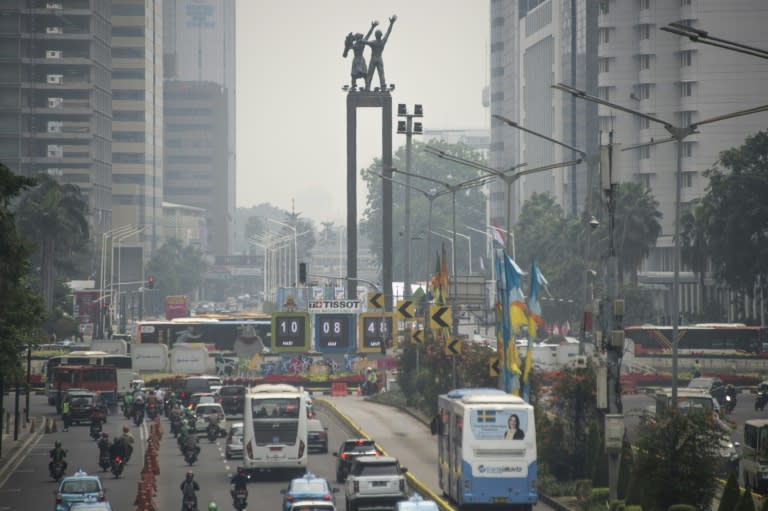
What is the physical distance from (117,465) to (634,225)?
272 ft

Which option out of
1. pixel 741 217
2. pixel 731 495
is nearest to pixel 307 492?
pixel 731 495

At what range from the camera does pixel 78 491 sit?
4331 cm

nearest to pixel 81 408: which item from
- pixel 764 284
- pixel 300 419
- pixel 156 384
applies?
pixel 156 384

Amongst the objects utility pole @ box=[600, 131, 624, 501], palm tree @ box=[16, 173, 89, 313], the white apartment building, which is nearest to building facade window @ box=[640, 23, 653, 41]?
the white apartment building

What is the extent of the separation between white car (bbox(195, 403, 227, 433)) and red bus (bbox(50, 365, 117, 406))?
1663 centimetres

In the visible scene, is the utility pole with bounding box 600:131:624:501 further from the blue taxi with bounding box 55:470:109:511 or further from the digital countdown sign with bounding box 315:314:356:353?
the digital countdown sign with bounding box 315:314:356:353

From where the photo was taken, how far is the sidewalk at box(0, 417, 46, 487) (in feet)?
199

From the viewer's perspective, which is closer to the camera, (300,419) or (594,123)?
(300,419)

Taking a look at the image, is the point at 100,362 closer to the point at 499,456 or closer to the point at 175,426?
the point at 175,426

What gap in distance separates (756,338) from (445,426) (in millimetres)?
64610

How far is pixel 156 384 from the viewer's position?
103 m

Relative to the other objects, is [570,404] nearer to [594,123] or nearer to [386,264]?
[386,264]

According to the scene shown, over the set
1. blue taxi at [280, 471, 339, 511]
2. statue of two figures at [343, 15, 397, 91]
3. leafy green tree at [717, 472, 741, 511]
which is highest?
statue of two figures at [343, 15, 397, 91]

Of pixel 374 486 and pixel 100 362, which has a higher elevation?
pixel 100 362
